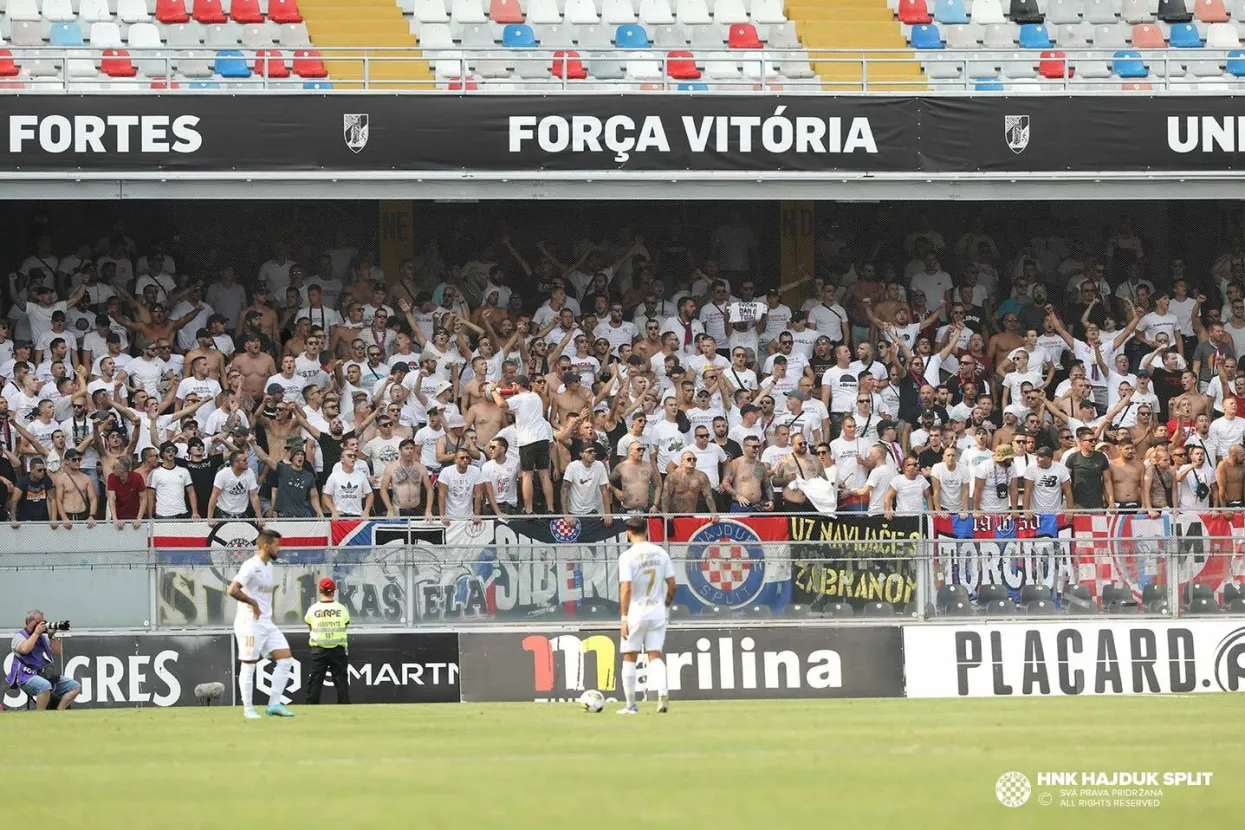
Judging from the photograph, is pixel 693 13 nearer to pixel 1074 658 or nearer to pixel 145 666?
pixel 1074 658

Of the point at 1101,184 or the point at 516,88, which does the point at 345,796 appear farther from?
the point at 1101,184

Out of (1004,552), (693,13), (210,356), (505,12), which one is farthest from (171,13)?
(1004,552)

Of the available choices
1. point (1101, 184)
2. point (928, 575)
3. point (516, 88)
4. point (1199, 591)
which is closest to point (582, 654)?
point (928, 575)

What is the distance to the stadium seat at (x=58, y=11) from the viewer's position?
24.9 m

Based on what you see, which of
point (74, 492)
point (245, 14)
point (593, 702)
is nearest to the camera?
point (593, 702)

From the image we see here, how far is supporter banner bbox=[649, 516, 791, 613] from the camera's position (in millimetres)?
18953

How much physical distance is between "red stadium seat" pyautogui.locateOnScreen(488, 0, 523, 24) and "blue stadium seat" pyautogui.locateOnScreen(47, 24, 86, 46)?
5294 millimetres

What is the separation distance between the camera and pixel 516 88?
23.3m

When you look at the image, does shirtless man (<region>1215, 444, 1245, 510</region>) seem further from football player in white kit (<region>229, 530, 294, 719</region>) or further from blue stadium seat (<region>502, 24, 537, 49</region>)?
football player in white kit (<region>229, 530, 294, 719</region>)

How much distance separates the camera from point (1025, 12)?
2623 centimetres

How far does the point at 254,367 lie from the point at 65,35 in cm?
544

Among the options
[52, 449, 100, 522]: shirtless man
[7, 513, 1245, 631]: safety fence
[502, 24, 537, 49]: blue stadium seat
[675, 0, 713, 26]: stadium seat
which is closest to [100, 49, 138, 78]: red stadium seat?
[502, 24, 537, 49]: blue stadium seat

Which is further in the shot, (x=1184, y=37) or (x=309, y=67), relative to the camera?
(x=1184, y=37)

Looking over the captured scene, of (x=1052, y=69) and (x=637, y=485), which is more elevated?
(x=1052, y=69)
